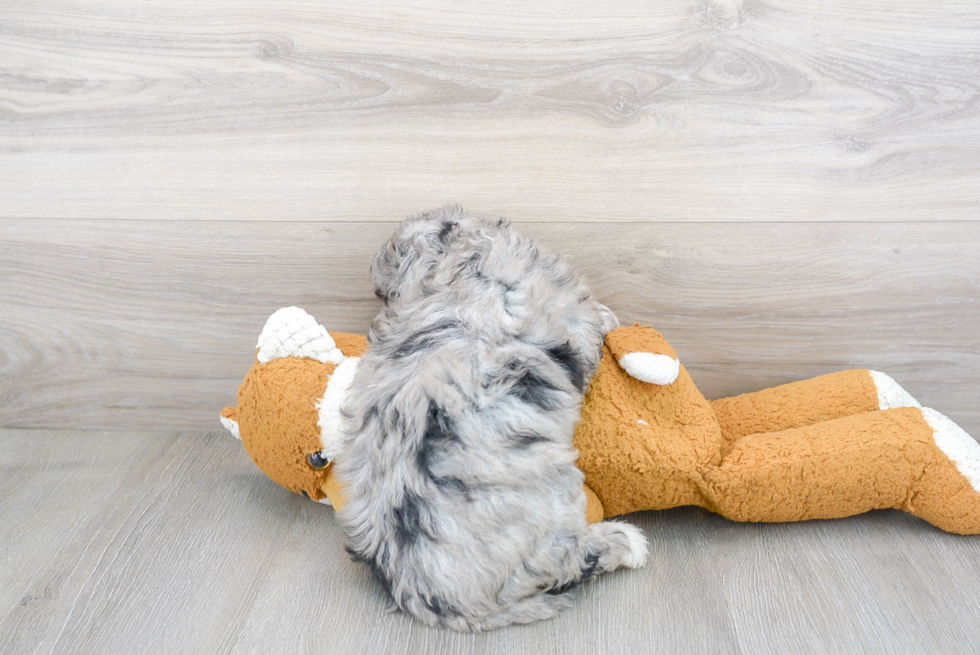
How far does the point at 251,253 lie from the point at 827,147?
93cm

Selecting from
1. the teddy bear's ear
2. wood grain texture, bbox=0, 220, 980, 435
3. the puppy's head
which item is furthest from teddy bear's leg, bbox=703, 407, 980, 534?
the teddy bear's ear

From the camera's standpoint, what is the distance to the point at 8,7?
1083mm

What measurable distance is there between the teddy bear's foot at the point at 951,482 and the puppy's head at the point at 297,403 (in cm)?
79

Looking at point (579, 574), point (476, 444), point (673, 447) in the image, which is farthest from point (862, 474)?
point (476, 444)

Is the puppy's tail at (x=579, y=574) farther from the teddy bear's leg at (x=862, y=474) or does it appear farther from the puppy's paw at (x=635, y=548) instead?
the teddy bear's leg at (x=862, y=474)

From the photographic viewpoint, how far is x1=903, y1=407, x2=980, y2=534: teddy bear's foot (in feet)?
3.04

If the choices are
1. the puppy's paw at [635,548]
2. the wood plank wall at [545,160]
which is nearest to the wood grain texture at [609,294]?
the wood plank wall at [545,160]

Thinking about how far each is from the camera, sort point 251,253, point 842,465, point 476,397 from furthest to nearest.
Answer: point 251,253, point 842,465, point 476,397

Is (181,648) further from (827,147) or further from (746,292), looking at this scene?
(827,147)

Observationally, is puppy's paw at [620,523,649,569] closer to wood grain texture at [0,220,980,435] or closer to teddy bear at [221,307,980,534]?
teddy bear at [221,307,980,534]

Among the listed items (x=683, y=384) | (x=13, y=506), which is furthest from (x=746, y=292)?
(x=13, y=506)

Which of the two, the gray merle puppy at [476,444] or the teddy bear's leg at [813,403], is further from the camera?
the teddy bear's leg at [813,403]

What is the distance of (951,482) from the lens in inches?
36.5

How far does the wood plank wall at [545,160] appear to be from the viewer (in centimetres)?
103
